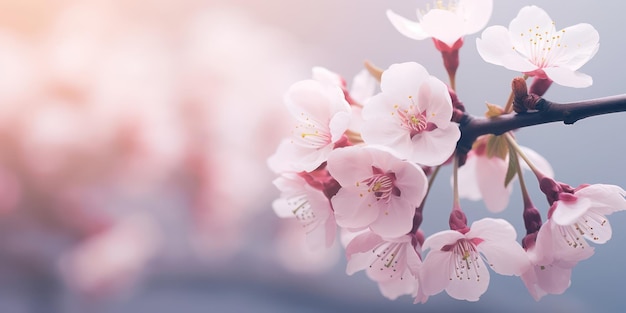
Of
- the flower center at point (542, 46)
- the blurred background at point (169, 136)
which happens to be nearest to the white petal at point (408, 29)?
the flower center at point (542, 46)

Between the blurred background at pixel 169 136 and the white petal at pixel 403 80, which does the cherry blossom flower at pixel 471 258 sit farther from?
the blurred background at pixel 169 136

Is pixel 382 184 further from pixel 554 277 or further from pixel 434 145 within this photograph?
pixel 554 277

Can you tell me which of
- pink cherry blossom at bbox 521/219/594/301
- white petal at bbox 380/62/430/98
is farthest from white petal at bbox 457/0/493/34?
pink cherry blossom at bbox 521/219/594/301

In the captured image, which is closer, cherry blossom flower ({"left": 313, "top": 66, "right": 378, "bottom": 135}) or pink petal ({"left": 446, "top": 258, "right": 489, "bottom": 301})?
pink petal ({"left": 446, "top": 258, "right": 489, "bottom": 301})

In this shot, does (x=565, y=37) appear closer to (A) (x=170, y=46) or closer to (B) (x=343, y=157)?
(B) (x=343, y=157)

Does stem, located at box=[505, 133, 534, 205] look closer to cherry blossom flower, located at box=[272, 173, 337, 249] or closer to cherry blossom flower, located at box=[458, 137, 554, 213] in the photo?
cherry blossom flower, located at box=[458, 137, 554, 213]

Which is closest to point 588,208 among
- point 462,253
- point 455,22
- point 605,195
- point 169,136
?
point 605,195
